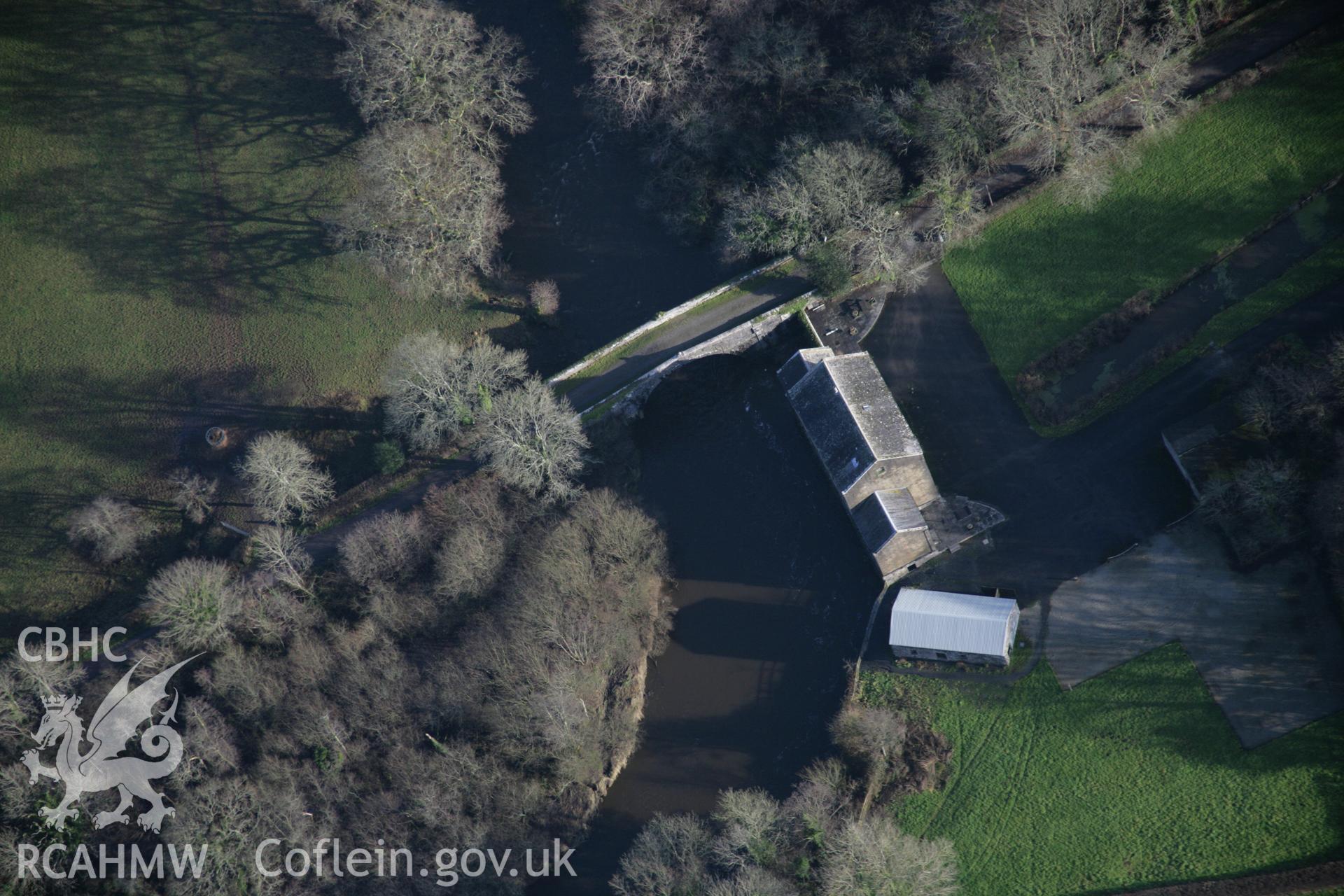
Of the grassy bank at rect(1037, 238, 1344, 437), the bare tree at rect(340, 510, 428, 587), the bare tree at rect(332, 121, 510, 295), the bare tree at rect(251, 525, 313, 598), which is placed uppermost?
the bare tree at rect(332, 121, 510, 295)

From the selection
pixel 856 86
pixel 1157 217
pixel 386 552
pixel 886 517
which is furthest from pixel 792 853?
pixel 856 86

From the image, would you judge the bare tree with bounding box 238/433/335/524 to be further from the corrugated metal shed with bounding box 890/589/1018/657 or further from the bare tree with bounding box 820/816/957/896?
the bare tree with bounding box 820/816/957/896

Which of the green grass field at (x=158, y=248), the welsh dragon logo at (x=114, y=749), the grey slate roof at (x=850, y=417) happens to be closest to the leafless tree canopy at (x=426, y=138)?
the green grass field at (x=158, y=248)

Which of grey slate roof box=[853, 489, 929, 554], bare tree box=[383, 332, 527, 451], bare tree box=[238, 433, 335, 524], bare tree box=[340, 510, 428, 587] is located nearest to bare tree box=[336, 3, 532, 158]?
bare tree box=[383, 332, 527, 451]

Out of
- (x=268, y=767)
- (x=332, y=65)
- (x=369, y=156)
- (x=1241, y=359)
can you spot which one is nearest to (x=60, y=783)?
(x=268, y=767)

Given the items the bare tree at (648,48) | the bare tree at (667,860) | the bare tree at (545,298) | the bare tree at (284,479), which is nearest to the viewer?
the bare tree at (667,860)

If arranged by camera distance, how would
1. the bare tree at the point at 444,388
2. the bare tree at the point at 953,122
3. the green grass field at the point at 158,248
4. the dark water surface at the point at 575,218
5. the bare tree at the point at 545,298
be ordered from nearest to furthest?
the bare tree at the point at 953,122 < the bare tree at the point at 444,388 < the dark water surface at the point at 575,218 < the bare tree at the point at 545,298 < the green grass field at the point at 158,248

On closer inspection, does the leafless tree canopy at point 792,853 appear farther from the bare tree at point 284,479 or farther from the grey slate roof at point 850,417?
the bare tree at point 284,479
